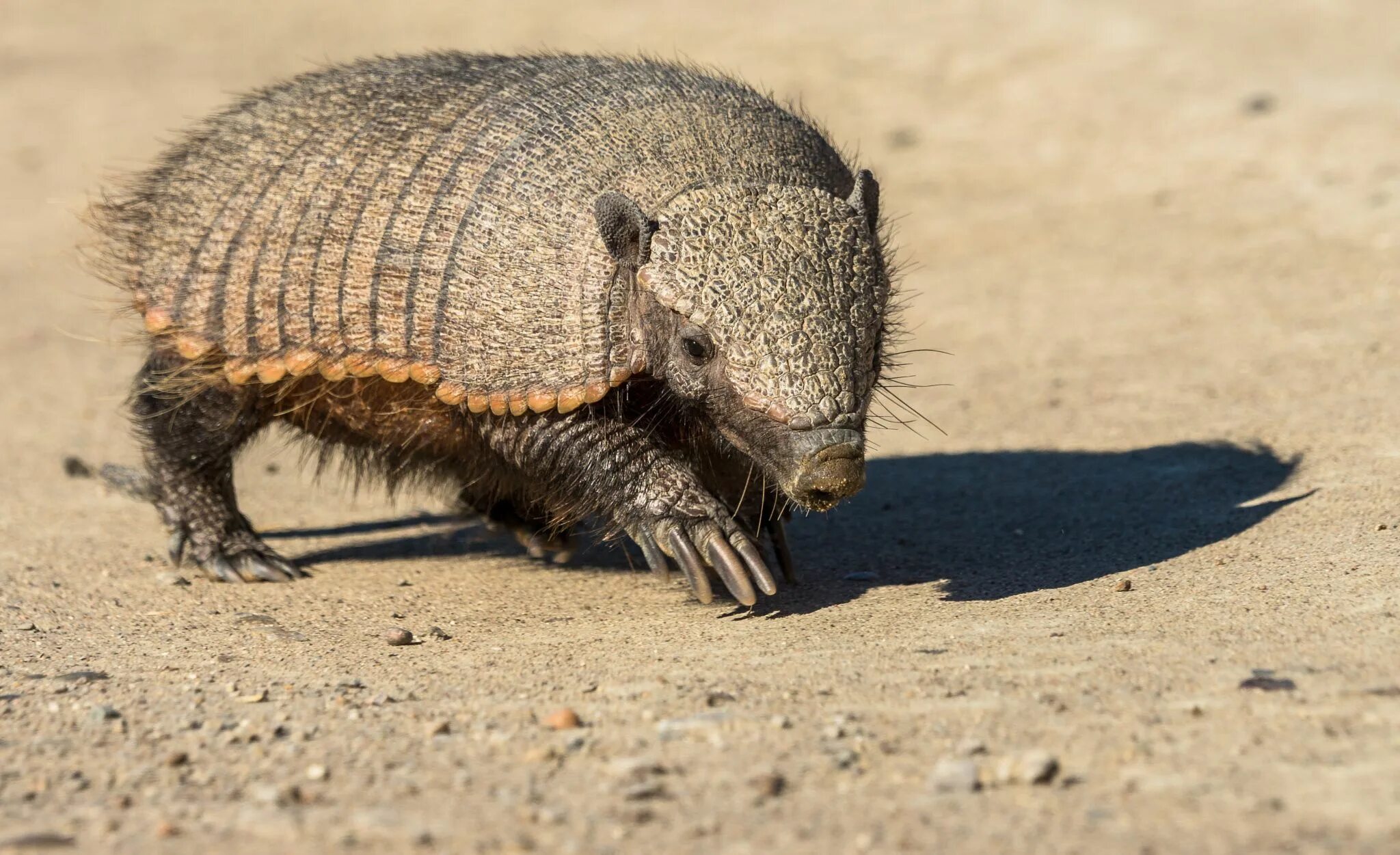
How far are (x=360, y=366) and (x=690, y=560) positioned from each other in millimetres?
1694

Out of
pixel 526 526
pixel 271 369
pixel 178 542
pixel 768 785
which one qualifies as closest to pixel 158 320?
pixel 271 369

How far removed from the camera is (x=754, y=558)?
20.6ft

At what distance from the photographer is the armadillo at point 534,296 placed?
19.4 feet

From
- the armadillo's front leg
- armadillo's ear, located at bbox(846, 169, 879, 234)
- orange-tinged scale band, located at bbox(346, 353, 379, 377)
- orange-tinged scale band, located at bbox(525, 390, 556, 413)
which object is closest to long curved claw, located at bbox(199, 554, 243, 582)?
orange-tinged scale band, located at bbox(346, 353, 379, 377)

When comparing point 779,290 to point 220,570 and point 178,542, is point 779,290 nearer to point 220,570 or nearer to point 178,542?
point 220,570

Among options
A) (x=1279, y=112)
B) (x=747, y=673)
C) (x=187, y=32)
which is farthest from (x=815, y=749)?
(x=187, y=32)

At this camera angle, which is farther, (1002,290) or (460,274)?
(1002,290)

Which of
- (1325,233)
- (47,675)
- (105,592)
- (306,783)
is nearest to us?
(306,783)

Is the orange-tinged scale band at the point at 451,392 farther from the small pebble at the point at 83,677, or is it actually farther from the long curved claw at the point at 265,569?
the long curved claw at the point at 265,569

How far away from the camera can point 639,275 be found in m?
6.04

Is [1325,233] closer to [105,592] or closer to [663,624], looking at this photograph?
[663,624]

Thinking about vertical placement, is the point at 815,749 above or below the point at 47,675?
above

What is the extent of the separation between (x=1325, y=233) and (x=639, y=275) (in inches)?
353

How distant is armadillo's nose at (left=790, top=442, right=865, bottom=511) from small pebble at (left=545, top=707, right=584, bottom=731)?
1325mm
